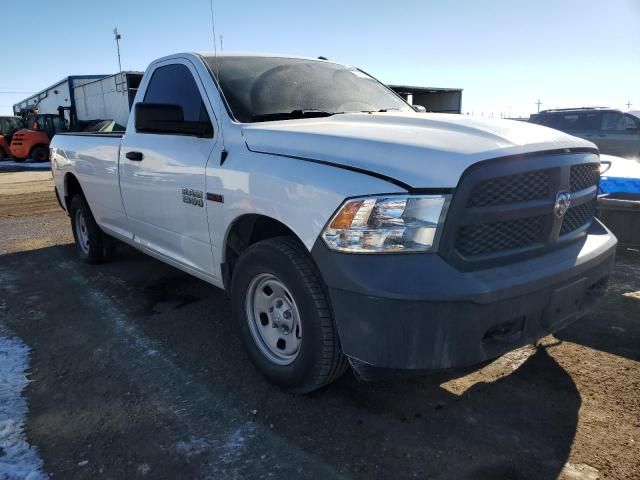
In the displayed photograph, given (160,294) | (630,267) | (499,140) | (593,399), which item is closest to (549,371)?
(593,399)

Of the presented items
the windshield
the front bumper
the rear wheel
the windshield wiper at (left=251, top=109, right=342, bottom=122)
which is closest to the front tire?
the front bumper

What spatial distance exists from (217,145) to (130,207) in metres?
1.53

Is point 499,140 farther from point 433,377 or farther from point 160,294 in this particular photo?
point 160,294

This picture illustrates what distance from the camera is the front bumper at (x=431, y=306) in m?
2.10

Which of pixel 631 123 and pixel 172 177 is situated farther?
pixel 631 123

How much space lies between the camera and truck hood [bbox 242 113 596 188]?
2203mm

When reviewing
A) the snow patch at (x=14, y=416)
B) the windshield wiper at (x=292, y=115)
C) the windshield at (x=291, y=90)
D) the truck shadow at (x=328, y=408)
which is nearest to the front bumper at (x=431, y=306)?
the truck shadow at (x=328, y=408)

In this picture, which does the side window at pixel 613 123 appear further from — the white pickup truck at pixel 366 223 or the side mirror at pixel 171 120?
the side mirror at pixel 171 120

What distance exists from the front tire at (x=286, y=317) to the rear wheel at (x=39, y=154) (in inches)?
1002

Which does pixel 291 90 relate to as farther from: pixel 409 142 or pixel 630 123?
pixel 630 123

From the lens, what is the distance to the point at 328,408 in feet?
9.13

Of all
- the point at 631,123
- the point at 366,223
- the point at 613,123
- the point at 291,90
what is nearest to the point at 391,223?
the point at 366,223

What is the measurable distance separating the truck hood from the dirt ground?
128 centimetres

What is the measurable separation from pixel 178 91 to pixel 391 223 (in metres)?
2.37
